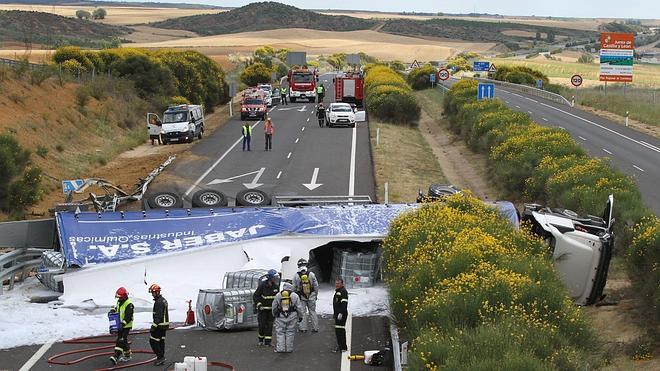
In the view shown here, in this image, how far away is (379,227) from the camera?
2234 cm

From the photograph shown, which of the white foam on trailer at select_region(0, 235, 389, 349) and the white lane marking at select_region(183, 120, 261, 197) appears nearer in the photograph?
the white foam on trailer at select_region(0, 235, 389, 349)

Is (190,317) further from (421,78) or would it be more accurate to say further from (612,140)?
(421,78)

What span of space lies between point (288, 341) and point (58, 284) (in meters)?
6.10

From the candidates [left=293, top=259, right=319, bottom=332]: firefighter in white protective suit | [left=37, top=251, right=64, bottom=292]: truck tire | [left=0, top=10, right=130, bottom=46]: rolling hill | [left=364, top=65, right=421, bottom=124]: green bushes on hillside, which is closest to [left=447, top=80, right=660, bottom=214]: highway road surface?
[left=364, top=65, right=421, bottom=124]: green bushes on hillside

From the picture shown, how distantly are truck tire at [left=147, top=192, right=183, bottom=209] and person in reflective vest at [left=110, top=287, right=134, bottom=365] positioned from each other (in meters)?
10.8

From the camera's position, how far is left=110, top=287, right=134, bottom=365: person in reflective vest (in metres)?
16.3

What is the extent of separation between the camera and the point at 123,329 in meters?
16.3

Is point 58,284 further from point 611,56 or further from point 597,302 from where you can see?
point 611,56

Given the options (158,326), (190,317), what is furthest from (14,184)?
(158,326)

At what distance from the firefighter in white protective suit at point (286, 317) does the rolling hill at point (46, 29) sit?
4717 inches

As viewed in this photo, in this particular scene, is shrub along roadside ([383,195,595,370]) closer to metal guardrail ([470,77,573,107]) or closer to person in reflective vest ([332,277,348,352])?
person in reflective vest ([332,277,348,352])

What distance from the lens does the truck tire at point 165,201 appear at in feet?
89.9

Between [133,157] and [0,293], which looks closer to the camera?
[0,293]

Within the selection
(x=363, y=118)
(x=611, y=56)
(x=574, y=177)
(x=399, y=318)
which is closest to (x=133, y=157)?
(x=363, y=118)
